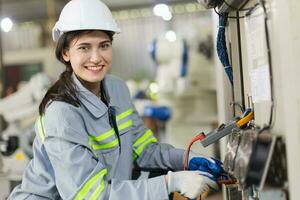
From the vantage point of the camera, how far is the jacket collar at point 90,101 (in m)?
1.63

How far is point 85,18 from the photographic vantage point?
5.21 ft

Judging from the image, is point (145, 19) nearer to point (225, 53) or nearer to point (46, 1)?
point (46, 1)

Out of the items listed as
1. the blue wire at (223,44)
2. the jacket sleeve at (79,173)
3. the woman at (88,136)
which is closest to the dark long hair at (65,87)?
the woman at (88,136)

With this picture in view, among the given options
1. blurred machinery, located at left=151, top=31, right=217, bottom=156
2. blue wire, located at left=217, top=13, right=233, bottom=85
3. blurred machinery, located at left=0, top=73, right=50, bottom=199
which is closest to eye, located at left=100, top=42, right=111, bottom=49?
blue wire, located at left=217, top=13, right=233, bottom=85

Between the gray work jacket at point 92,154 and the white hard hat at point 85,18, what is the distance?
23 centimetres

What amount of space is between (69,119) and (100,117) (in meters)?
0.18

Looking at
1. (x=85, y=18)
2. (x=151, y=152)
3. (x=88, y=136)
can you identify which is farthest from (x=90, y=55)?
(x=151, y=152)

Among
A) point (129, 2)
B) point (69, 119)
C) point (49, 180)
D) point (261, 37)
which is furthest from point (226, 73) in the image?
point (129, 2)

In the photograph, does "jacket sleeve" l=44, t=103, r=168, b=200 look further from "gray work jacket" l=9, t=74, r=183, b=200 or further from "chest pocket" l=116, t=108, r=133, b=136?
"chest pocket" l=116, t=108, r=133, b=136

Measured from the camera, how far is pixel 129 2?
251 inches

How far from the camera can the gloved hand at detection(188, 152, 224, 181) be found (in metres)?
1.58

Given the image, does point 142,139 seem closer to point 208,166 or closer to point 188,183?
point 208,166

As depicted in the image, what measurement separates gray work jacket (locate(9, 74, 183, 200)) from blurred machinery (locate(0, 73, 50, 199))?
1.66 m

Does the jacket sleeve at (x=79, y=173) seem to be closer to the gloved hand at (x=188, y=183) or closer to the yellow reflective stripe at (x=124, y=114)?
the gloved hand at (x=188, y=183)
